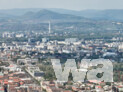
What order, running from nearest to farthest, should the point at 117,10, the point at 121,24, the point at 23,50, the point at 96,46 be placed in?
the point at 23,50, the point at 96,46, the point at 121,24, the point at 117,10

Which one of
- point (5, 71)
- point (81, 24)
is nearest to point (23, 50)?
point (5, 71)

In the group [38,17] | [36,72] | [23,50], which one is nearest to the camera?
[36,72]

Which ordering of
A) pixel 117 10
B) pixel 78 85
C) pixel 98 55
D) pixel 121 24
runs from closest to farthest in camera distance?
1. pixel 78 85
2. pixel 98 55
3. pixel 121 24
4. pixel 117 10

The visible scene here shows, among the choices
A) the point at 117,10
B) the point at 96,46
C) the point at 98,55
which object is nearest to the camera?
the point at 98,55

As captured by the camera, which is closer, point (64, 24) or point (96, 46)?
point (96, 46)

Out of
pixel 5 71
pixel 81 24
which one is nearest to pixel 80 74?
pixel 5 71

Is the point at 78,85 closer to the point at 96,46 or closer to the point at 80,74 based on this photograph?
the point at 80,74

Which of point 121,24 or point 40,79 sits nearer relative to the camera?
point 40,79

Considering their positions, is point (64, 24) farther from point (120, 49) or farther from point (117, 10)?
point (117, 10)

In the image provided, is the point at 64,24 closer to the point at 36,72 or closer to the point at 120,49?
the point at 120,49
